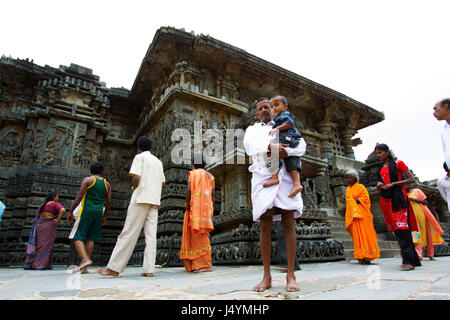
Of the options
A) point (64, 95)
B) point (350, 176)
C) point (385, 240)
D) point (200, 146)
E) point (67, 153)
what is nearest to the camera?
point (350, 176)

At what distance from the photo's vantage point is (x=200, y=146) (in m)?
7.58

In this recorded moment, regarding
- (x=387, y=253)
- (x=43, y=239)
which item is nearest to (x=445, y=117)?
(x=387, y=253)

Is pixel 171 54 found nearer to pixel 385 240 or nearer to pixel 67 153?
pixel 67 153

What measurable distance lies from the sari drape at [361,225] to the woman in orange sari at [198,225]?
239 centimetres

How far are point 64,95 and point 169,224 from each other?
6.93 meters

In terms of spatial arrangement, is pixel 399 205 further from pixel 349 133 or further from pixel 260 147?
pixel 349 133

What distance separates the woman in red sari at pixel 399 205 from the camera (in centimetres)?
312

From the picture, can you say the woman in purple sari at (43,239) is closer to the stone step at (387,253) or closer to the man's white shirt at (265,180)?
the man's white shirt at (265,180)

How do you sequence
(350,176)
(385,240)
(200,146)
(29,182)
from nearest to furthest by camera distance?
(350,176), (385,240), (200,146), (29,182)

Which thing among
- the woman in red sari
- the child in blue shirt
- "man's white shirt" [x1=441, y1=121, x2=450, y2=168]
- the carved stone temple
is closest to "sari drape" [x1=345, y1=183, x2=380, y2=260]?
the carved stone temple

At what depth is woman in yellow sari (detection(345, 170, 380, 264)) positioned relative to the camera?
13.8ft

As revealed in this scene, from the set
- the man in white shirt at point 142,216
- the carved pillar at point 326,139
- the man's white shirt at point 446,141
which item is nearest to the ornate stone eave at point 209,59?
the carved pillar at point 326,139

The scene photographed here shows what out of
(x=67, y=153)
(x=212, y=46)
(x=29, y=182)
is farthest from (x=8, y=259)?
(x=212, y=46)

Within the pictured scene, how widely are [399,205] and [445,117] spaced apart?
3.77 ft
